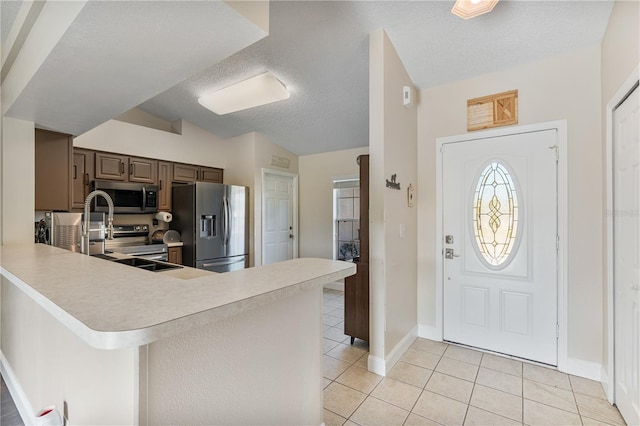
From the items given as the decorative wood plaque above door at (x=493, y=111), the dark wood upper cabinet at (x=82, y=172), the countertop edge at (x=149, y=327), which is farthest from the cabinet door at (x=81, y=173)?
the decorative wood plaque above door at (x=493, y=111)

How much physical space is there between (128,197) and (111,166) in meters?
0.42

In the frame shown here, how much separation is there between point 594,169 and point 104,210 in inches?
194

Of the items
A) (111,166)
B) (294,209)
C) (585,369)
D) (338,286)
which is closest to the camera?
(585,369)

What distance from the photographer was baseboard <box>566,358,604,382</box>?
7.07ft

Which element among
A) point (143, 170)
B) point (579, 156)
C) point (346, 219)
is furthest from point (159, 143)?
point (579, 156)

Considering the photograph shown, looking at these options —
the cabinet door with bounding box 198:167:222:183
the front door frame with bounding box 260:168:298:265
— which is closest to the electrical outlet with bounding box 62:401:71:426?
the front door frame with bounding box 260:168:298:265

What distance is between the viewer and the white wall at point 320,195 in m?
4.79

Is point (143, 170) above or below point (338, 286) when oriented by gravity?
above

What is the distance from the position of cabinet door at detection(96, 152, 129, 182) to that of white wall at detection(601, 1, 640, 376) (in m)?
4.77

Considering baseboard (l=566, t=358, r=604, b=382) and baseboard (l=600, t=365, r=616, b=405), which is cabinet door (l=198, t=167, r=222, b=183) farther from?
baseboard (l=600, t=365, r=616, b=405)

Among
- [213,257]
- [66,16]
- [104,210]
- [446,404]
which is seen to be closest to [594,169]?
[446,404]

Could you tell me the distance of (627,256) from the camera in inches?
67.7

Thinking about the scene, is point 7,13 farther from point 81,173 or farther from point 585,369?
point 585,369

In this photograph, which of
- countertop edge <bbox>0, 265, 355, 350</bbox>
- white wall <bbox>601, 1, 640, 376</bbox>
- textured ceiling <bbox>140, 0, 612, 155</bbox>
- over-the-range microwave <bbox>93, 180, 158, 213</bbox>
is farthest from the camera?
over-the-range microwave <bbox>93, 180, 158, 213</bbox>
